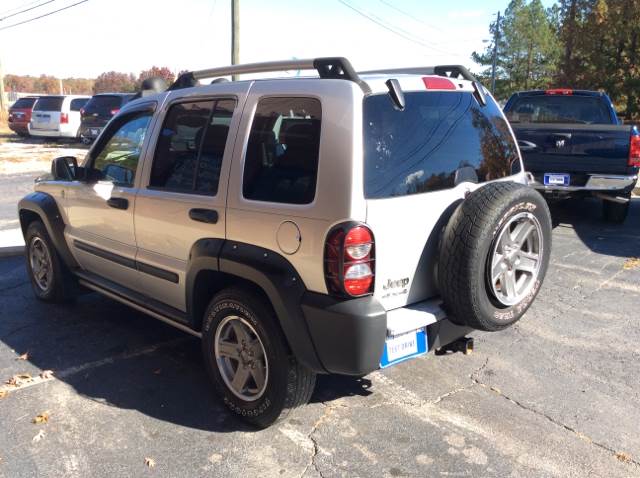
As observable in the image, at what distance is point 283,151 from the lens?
3.00m

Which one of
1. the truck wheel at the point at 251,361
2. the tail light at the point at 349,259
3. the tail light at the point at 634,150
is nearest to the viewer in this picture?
the tail light at the point at 349,259

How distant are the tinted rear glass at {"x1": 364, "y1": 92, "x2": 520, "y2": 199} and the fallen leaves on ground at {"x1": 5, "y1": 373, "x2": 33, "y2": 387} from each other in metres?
2.77

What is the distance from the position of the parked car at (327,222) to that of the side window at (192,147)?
12mm

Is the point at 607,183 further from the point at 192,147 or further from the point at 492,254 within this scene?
the point at 192,147

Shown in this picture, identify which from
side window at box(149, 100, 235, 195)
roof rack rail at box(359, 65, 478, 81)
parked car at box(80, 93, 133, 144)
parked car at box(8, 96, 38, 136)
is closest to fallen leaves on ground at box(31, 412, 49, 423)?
side window at box(149, 100, 235, 195)

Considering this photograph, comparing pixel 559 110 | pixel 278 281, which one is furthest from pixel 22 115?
pixel 278 281

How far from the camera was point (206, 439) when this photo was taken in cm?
316

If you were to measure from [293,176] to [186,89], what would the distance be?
130 centimetres

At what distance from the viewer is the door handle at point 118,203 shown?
3.99 metres

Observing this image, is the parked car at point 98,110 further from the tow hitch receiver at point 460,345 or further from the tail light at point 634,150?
the tow hitch receiver at point 460,345

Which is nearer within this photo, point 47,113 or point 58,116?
point 58,116

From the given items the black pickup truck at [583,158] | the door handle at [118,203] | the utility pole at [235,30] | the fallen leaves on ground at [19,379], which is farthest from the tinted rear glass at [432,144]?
the utility pole at [235,30]

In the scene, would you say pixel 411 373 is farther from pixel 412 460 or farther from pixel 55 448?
pixel 55 448

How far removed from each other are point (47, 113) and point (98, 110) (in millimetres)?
3956
